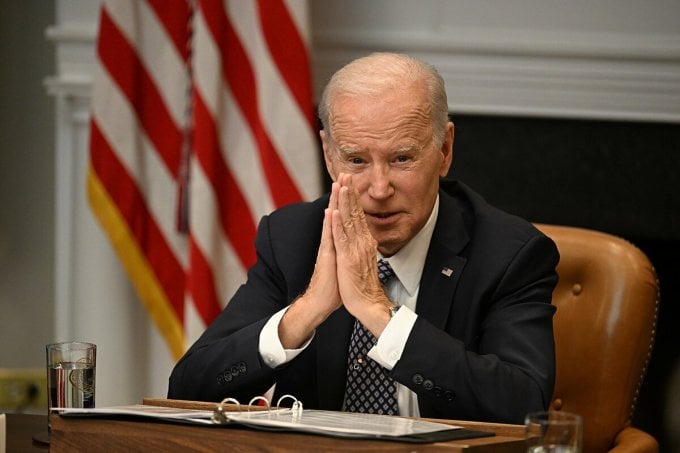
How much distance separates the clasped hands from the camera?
7.18ft

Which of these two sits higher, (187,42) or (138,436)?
(187,42)

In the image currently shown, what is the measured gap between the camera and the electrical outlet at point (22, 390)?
4.14 m

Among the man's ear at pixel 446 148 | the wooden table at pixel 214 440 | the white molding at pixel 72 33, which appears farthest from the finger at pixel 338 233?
the white molding at pixel 72 33

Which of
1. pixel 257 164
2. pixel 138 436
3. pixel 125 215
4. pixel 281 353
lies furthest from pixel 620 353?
pixel 125 215

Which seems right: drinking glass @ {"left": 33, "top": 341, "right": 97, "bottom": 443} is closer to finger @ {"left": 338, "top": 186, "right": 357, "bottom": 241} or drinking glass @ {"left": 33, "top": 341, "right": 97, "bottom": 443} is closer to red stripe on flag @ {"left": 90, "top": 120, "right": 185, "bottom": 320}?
finger @ {"left": 338, "top": 186, "right": 357, "bottom": 241}

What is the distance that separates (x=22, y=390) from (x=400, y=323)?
252 centimetres

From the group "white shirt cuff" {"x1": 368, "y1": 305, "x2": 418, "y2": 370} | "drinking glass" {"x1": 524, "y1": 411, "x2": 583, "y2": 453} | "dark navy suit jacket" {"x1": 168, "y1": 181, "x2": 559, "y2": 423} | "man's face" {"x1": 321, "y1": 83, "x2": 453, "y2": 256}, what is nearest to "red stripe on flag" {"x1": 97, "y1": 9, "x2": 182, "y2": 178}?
"dark navy suit jacket" {"x1": 168, "y1": 181, "x2": 559, "y2": 423}

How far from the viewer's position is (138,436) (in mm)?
1549

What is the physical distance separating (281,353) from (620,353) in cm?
81

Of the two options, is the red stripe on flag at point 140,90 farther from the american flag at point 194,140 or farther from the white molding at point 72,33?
the white molding at point 72,33

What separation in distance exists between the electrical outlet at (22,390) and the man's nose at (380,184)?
90.8 inches

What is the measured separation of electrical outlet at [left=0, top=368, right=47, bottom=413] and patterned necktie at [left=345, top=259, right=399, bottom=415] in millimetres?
2153

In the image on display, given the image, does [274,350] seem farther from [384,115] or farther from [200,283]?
[200,283]

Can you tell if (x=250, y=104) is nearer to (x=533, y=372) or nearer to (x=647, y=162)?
(x=647, y=162)
